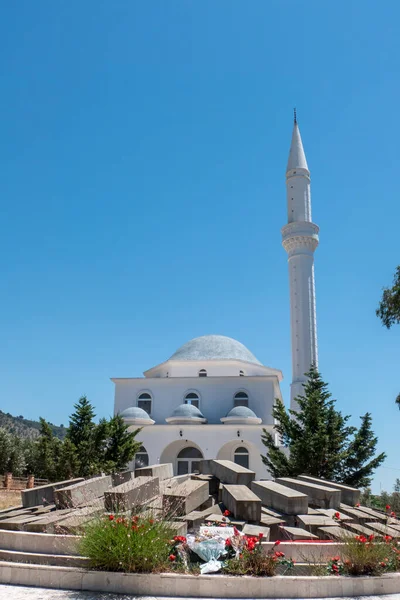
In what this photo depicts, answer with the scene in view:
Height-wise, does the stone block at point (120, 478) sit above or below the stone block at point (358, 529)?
above

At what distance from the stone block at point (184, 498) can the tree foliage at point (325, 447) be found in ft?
32.7

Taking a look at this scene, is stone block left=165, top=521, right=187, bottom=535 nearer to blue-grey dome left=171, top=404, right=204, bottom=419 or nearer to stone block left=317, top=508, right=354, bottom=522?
stone block left=317, top=508, right=354, bottom=522

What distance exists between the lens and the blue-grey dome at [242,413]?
98.6 ft

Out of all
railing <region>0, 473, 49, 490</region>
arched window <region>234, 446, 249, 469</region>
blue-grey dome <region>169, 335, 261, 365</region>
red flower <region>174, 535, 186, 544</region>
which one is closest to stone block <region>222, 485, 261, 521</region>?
red flower <region>174, 535, 186, 544</region>

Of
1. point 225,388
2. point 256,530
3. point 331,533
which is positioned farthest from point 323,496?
point 225,388

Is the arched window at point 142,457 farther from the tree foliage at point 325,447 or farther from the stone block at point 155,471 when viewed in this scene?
the stone block at point 155,471

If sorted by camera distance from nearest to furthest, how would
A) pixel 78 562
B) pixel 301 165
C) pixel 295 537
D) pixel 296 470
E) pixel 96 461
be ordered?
pixel 78 562, pixel 295 537, pixel 296 470, pixel 96 461, pixel 301 165

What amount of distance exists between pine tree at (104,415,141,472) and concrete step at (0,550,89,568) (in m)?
17.2

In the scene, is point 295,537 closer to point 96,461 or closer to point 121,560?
point 121,560

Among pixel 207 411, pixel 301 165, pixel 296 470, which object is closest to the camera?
pixel 296 470

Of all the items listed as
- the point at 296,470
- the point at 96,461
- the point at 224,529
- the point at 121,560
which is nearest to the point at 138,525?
the point at 121,560

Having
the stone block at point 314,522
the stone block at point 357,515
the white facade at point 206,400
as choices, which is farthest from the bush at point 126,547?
the white facade at point 206,400

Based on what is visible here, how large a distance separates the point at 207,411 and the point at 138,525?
27298 millimetres

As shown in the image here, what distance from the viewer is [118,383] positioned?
3444cm
